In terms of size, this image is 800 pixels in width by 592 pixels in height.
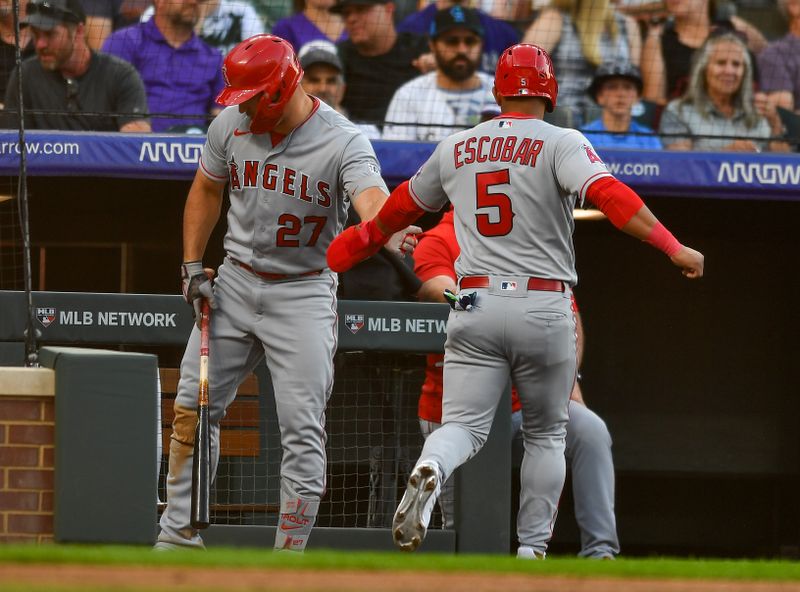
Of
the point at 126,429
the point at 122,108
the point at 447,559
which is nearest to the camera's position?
the point at 447,559

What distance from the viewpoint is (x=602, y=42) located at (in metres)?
8.95

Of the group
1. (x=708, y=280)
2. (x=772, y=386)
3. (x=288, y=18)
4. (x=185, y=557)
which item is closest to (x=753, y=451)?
(x=772, y=386)

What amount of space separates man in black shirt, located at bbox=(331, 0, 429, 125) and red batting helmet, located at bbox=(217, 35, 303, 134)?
396 cm

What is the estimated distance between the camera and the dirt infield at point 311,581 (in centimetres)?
284

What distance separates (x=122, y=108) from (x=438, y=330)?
3.20 metres

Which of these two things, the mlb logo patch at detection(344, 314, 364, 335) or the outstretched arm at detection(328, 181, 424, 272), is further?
the mlb logo patch at detection(344, 314, 364, 335)

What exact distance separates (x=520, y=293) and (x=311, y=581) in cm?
169

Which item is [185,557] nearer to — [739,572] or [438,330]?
[739,572]

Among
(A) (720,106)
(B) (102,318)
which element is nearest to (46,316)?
(B) (102,318)

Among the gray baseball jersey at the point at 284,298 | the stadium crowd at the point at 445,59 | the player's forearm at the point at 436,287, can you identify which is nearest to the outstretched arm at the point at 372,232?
the gray baseball jersey at the point at 284,298

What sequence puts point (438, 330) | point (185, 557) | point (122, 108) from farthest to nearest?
point (122, 108) < point (438, 330) < point (185, 557)

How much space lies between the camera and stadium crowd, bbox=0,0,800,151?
8062 mm

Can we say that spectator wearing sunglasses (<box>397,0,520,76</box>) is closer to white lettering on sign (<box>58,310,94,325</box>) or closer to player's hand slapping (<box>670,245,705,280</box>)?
white lettering on sign (<box>58,310,94,325</box>)

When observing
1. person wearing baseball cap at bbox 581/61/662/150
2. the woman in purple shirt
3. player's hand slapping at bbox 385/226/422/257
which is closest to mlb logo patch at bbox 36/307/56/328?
player's hand slapping at bbox 385/226/422/257
